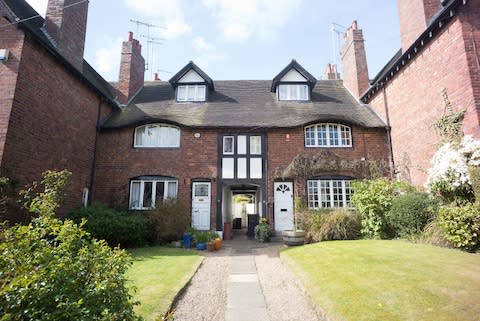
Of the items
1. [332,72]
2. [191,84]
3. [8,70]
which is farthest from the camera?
[332,72]

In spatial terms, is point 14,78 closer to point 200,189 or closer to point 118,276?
point 200,189

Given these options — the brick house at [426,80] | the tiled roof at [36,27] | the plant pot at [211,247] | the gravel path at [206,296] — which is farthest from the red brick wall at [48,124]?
the brick house at [426,80]

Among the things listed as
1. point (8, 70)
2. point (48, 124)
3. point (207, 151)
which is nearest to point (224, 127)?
point (207, 151)

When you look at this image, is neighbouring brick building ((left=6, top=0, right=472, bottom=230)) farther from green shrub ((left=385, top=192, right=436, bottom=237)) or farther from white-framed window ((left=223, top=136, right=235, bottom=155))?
green shrub ((left=385, top=192, right=436, bottom=237))

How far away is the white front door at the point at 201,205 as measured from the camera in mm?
12297

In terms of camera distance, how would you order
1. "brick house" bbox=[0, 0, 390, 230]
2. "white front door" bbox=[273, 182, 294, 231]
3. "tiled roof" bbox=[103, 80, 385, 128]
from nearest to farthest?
"brick house" bbox=[0, 0, 390, 230] < "white front door" bbox=[273, 182, 294, 231] < "tiled roof" bbox=[103, 80, 385, 128]

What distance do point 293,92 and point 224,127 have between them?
5.00m

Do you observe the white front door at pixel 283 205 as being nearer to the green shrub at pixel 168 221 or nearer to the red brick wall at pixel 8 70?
the green shrub at pixel 168 221

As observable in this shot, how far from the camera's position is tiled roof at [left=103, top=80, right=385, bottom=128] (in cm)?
1291

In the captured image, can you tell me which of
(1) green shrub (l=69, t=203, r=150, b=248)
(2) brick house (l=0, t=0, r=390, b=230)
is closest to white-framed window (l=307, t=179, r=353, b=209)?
(2) brick house (l=0, t=0, r=390, b=230)

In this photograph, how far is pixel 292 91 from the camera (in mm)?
15125

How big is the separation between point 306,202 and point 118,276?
1067 centimetres

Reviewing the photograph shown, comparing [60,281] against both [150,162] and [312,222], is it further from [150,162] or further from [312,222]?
[150,162]

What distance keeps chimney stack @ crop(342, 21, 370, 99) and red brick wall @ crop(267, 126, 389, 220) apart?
134 inches
